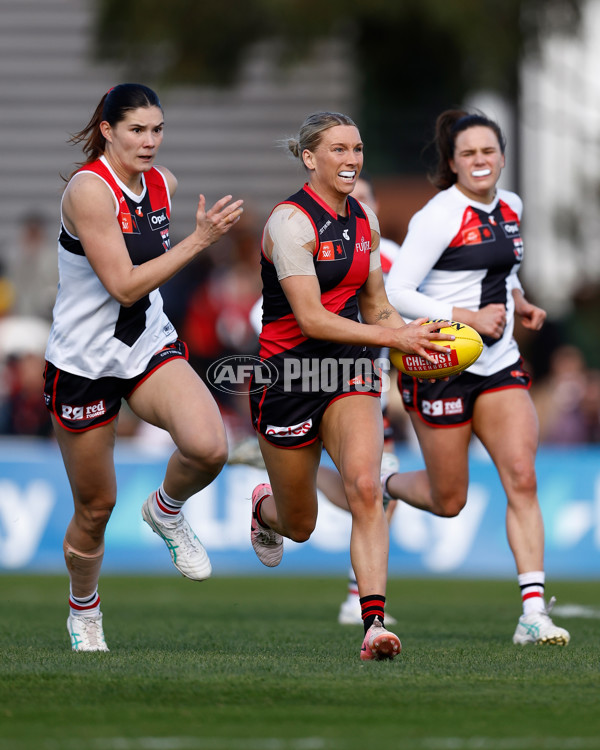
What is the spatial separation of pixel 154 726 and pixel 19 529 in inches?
334

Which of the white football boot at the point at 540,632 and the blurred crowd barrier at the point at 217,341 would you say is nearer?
the white football boot at the point at 540,632

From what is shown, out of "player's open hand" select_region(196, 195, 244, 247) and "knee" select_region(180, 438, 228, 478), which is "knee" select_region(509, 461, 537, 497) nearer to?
"knee" select_region(180, 438, 228, 478)

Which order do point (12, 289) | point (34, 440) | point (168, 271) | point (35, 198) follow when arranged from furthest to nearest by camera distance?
point (35, 198) < point (12, 289) < point (34, 440) < point (168, 271)

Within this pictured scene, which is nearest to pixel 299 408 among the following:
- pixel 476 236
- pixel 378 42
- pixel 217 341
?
pixel 476 236

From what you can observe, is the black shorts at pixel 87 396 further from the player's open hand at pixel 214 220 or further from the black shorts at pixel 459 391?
the black shorts at pixel 459 391

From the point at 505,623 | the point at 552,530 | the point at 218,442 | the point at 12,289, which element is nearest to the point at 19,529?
the point at 12,289

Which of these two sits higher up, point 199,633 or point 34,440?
point 34,440

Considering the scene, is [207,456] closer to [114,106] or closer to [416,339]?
[416,339]

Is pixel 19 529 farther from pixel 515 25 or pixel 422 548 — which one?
pixel 515 25

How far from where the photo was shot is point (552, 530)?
12.5m

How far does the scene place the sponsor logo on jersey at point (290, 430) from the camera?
246 inches

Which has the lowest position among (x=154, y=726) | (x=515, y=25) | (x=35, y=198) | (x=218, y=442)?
(x=154, y=726)

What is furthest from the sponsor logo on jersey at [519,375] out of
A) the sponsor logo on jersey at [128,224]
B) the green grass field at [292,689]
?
the sponsor logo on jersey at [128,224]

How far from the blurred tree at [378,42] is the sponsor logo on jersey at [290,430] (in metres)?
9.28
